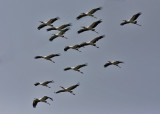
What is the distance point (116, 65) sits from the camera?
191 metres

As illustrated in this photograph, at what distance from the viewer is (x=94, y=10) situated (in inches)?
7283

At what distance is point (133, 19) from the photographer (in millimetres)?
184375

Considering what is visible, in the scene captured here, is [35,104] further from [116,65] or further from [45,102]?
[116,65]

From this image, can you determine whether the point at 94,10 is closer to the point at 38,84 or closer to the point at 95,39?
the point at 95,39

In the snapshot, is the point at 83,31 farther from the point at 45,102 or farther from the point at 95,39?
the point at 45,102

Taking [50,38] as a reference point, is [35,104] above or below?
below

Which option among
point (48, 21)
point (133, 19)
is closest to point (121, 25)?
point (133, 19)

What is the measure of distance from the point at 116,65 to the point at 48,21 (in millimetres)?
16137

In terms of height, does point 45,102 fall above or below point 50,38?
below

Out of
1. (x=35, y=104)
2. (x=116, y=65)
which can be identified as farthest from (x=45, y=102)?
(x=116, y=65)

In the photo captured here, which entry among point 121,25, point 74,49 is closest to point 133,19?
point 121,25

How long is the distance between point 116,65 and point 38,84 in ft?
54.9

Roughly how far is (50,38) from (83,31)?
8451 millimetres

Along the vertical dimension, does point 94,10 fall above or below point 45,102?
above
